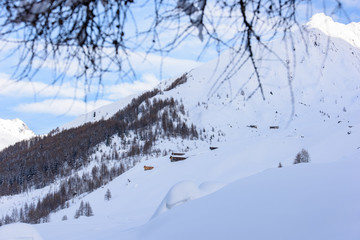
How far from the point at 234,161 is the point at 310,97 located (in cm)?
5784

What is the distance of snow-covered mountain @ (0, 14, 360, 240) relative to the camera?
9.14 ft

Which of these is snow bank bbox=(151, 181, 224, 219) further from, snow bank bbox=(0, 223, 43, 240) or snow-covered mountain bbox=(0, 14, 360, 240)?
snow bank bbox=(0, 223, 43, 240)

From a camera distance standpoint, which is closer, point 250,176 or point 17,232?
point 250,176

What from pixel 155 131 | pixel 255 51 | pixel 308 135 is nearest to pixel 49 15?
pixel 255 51

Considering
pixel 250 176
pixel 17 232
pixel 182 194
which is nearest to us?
pixel 250 176

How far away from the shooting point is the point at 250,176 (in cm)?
591

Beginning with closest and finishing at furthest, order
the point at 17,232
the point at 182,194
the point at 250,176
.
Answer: the point at 250,176 < the point at 17,232 < the point at 182,194

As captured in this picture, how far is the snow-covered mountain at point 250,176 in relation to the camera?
9.14 ft

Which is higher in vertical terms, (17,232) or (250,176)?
(250,176)

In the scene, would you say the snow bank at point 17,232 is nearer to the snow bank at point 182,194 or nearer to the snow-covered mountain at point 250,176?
the snow-covered mountain at point 250,176

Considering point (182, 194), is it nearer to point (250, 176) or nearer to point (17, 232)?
point (250, 176)

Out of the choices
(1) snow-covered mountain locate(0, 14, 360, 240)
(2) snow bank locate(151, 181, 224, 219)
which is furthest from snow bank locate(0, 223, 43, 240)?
(2) snow bank locate(151, 181, 224, 219)

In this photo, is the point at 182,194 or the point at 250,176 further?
the point at 182,194

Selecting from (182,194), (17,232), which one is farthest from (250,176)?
(17,232)
